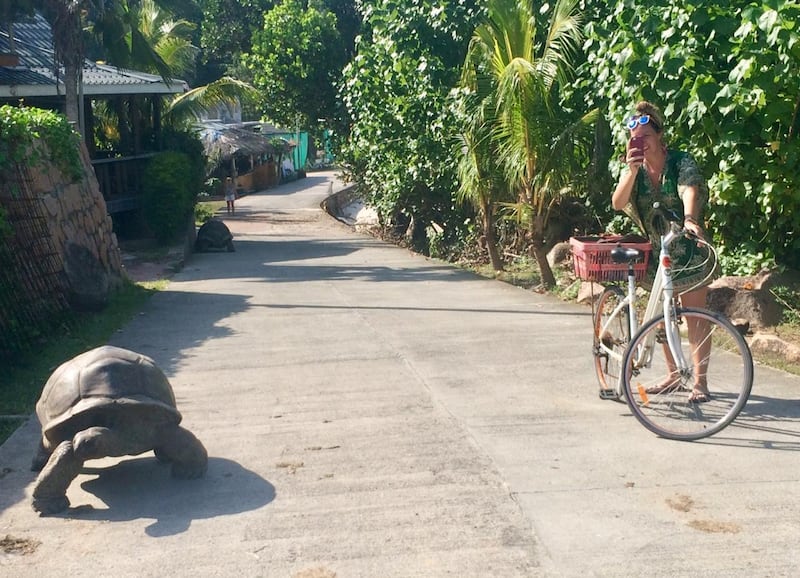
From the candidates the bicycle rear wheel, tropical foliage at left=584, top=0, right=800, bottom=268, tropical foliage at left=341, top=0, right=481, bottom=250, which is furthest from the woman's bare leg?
tropical foliage at left=341, top=0, right=481, bottom=250

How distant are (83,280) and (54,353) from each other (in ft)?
6.76

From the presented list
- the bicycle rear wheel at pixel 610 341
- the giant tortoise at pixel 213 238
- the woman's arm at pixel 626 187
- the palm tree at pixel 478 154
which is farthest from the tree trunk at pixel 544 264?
the giant tortoise at pixel 213 238

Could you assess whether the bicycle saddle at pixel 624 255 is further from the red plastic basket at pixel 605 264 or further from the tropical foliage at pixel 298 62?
the tropical foliage at pixel 298 62

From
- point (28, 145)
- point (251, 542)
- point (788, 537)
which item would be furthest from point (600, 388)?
point (28, 145)

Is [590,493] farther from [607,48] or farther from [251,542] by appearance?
[607,48]

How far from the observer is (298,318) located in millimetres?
10969

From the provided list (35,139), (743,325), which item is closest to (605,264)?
(743,325)

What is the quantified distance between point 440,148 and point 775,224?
965cm

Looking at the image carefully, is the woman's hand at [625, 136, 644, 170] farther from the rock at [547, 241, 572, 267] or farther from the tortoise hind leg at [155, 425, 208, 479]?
the rock at [547, 241, 572, 267]

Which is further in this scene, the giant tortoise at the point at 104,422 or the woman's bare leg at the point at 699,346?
the woman's bare leg at the point at 699,346

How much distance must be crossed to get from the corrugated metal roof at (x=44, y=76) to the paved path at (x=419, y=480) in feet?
33.0

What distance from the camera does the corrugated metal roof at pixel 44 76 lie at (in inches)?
696

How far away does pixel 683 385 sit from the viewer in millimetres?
6062

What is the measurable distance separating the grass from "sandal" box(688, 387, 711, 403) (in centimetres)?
424
